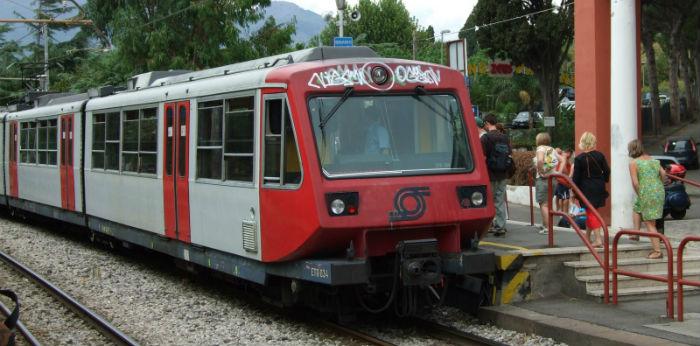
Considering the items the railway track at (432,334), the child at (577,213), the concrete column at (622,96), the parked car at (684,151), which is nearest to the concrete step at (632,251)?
the railway track at (432,334)

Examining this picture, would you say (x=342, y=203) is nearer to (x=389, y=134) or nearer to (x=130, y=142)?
(x=389, y=134)

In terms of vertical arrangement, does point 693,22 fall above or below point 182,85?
above

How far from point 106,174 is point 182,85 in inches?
138

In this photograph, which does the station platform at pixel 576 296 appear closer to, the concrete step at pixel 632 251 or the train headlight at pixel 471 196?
the concrete step at pixel 632 251

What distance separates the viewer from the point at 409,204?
8.55 metres

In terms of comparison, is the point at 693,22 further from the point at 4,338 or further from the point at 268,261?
the point at 4,338

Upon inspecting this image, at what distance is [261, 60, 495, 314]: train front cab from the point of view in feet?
27.6

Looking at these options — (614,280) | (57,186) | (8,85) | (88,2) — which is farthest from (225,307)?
(8,85)

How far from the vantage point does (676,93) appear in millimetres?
47688

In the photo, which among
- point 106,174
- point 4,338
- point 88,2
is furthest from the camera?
point 88,2

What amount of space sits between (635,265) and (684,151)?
29.9 metres

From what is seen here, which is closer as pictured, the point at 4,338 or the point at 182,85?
the point at 4,338

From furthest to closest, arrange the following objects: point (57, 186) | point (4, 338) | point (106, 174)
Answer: point (57, 186), point (106, 174), point (4, 338)

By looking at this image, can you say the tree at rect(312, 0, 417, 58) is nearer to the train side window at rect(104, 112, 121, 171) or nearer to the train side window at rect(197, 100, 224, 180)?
the train side window at rect(104, 112, 121, 171)
